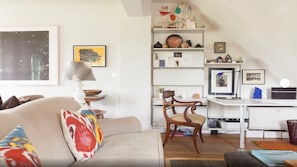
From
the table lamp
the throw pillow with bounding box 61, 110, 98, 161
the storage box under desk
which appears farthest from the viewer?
the storage box under desk

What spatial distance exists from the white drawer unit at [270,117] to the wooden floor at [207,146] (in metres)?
0.28

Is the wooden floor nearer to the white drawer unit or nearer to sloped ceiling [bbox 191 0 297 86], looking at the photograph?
the white drawer unit

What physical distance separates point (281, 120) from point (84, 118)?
11.0ft

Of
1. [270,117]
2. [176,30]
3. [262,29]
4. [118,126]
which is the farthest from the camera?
[176,30]

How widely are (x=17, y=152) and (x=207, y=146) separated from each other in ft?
9.33

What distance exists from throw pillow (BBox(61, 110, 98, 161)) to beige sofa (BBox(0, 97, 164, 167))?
0.14 ft

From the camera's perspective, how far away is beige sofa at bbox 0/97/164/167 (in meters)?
1.30

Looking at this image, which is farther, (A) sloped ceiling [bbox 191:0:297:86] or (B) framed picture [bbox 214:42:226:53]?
(B) framed picture [bbox 214:42:226:53]

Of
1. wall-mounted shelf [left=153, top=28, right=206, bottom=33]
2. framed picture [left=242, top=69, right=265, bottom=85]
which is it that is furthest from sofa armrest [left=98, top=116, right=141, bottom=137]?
framed picture [left=242, top=69, right=265, bottom=85]

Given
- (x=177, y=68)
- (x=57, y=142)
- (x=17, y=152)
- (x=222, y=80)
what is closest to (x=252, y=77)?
(x=222, y=80)

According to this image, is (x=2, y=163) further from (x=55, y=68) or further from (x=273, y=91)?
(x=273, y=91)

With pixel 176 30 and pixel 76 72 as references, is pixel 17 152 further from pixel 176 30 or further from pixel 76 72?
pixel 176 30

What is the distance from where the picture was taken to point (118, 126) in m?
2.27

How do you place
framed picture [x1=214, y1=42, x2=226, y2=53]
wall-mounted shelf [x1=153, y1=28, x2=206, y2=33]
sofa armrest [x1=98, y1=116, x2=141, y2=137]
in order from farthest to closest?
framed picture [x1=214, y1=42, x2=226, y2=53], wall-mounted shelf [x1=153, y1=28, x2=206, y2=33], sofa armrest [x1=98, y1=116, x2=141, y2=137]
